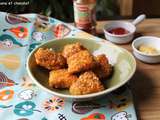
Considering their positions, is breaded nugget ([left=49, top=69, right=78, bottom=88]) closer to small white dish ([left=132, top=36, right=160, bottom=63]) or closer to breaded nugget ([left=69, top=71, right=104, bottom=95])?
breaded nugget ([left=69, top=71, right=104, bottom=95])

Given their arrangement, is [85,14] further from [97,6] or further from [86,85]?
[97,6]

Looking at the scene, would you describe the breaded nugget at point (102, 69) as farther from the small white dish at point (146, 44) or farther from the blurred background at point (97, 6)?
the blurred background at point (97, 6)

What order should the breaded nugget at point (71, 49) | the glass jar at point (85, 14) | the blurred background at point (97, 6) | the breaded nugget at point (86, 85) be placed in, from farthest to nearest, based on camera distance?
the blurred background at point (97, 6) < the glass jar at point (85, 14) < the breaded nugget at point (71, 49) < the breaded nugget at point (86, 85)

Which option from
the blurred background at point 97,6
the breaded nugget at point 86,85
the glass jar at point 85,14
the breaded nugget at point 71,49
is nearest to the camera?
the breaded nugget at point 86,85

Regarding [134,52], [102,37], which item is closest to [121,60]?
[134,52]

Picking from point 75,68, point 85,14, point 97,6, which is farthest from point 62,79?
point 97,6

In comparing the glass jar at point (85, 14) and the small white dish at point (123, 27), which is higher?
the glass jar at point (85, 14)

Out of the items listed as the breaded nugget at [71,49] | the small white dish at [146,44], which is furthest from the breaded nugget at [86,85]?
the small white dish at [146,44]
